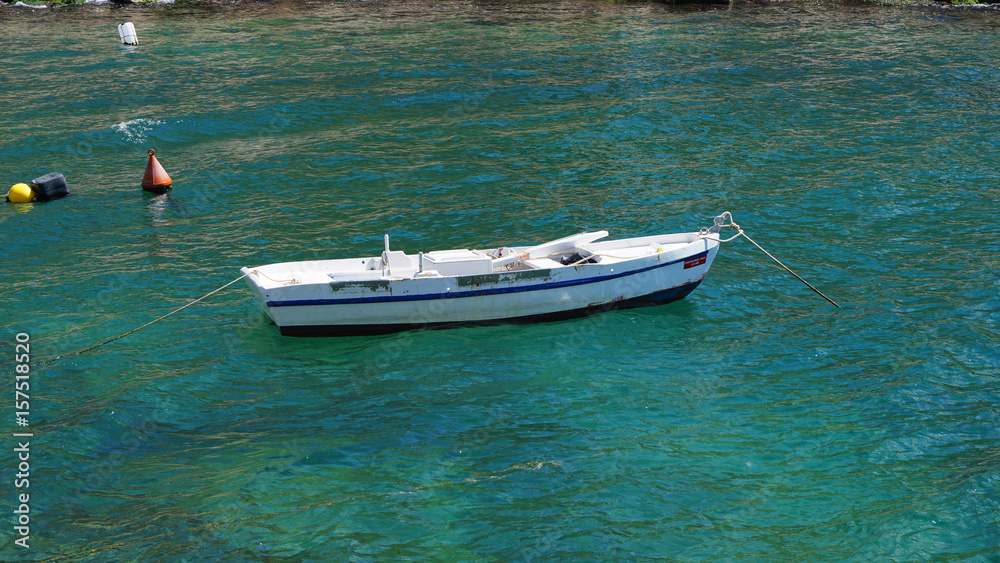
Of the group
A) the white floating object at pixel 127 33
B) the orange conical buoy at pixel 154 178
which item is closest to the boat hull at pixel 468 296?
the orange conical buoy at pixel 154 178

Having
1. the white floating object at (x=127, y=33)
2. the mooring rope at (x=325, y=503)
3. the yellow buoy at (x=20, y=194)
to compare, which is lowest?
the mooring rope at (x=325, y=503)

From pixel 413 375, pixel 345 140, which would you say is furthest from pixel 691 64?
pixel 413 375

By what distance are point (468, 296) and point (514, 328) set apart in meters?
1.15

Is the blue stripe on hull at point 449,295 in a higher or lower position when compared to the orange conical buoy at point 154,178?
lower

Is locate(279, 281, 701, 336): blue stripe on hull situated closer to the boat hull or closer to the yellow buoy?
the boat hull

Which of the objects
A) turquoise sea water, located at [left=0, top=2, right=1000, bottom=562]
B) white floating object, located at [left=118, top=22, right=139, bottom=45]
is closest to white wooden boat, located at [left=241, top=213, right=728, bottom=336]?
turquoise sea water, located at [left=0, top=2, right=1000, bottom=562]

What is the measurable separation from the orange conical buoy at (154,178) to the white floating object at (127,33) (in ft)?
61.2

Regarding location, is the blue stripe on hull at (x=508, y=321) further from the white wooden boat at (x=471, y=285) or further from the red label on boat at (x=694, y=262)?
the red label on boat at (x=694, y=262)

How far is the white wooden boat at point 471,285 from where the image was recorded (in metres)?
14.1

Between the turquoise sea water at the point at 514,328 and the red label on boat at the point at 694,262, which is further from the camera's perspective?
the red label on boat at the point at 694,262

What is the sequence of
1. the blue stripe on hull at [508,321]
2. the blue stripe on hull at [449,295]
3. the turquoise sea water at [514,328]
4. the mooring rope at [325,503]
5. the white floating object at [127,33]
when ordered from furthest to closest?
the white floating object at [127,33], the blue stripe on hull at [508,321], the blue stripe on hull at [449,295], the turquoise sea water at [514,328], the mooring rope at [325,503]

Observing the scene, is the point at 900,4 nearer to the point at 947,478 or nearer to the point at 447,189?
the point at 447,189

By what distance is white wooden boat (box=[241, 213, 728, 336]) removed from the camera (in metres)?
14.1

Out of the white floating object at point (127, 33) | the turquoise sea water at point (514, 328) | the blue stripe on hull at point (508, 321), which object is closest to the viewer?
the turquoise sea water at point (514, 328)
